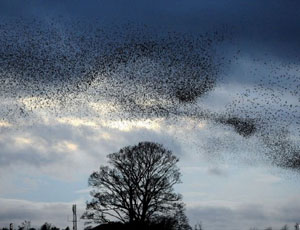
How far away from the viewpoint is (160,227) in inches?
1656

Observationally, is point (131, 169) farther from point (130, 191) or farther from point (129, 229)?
point (129, 229)

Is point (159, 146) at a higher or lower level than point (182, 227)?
higher

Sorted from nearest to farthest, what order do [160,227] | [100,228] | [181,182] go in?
[160,227]
[181,182]
[100,228]

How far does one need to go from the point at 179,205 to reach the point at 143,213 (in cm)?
405

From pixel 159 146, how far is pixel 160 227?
10.7 m

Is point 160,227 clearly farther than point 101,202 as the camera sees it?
No

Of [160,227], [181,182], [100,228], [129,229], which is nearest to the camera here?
[160,227]

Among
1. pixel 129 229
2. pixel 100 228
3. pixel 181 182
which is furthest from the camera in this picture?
pixel 100 228

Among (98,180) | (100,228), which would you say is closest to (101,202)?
(98,180)

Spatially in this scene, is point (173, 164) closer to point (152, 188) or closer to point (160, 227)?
point (152, 188)

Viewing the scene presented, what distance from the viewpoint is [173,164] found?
163ft

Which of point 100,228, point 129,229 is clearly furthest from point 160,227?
point 100,228

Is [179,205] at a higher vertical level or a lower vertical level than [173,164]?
lower

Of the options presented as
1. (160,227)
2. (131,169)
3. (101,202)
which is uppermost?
(131,169)
